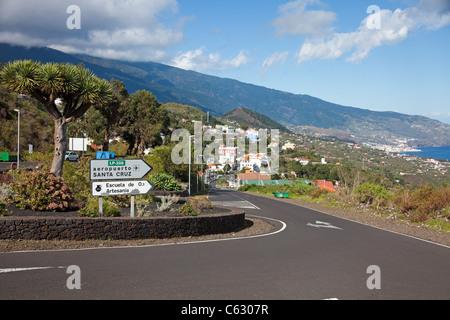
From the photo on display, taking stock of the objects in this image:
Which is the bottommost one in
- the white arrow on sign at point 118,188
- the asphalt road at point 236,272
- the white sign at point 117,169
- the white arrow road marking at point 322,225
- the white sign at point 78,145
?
the white arrow road marking at point 322,225

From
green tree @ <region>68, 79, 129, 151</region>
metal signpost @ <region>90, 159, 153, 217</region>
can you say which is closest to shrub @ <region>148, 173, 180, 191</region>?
metal signpost @ <region>90, 159, 153, 217</region>

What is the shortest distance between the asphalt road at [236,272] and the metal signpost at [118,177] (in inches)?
92.8

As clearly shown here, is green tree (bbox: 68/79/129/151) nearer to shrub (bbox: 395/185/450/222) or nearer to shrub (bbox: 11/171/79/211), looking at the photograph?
shrub (bbox: 11/171/79/211)

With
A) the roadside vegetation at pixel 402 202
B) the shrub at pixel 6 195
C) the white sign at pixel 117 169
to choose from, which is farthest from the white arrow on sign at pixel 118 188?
the roadside vegetation at pixel 402 202

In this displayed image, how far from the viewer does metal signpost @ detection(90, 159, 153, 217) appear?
1119cm

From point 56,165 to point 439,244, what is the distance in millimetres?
13413

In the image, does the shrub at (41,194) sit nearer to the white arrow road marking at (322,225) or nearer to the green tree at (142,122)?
the white arrow road marking at (322,225)

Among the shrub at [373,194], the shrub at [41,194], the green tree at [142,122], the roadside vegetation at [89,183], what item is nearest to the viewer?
the shrub at [41,194]

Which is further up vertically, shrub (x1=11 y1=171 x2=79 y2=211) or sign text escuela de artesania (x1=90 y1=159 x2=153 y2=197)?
sign text escuela de artesania (x1=90 y1=159 x2=153 y2=197)

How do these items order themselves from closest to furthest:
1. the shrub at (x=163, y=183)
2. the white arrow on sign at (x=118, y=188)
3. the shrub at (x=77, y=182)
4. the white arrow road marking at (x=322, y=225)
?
1. the white arrow on sign at (x=118, y=188)
2. the white arrow road marking at (x=322, y=225)
3. the shrub at (x=77, y=182)
4. the shrub at (x=163, y=183)

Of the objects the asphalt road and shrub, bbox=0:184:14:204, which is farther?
shrub, bbox=0:184:14:204

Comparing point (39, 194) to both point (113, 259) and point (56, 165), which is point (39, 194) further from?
point (113, 259)

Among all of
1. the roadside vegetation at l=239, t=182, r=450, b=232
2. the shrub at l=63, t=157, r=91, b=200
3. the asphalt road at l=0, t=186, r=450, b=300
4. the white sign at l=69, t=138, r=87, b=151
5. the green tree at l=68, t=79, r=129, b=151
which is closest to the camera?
the asphalt road at l=0, t=186, r=450, b=300

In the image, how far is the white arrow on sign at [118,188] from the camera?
437 inches
